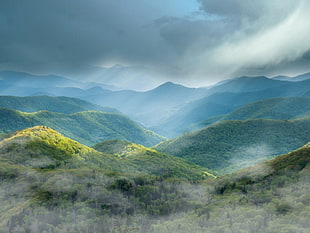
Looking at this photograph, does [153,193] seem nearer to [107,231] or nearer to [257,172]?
[107,231]

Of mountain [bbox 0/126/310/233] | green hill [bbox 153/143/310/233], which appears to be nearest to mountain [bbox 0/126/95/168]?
mountain [bbox 0/126/310/233]

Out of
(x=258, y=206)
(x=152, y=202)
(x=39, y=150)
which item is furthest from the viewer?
(x=39, y=150)

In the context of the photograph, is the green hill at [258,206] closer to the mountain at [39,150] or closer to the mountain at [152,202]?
the mountain at [152,202]

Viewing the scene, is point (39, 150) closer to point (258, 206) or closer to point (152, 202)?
point (152, 202)

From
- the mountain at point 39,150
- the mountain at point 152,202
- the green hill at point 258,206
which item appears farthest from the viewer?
the mountain at point 39,150

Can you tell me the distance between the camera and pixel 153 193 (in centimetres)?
10375

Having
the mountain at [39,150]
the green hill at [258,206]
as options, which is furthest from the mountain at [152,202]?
the mountain at [39,150]

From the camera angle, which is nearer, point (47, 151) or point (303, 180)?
point (303, 180)

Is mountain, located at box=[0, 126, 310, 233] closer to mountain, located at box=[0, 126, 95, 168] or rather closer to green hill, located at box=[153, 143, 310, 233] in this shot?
green hill, located at box=[153, 143, 310, 233]

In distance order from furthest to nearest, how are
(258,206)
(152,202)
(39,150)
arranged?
(39,150), (152,202), (258,206)

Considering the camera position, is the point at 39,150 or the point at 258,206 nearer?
the point at 258,206

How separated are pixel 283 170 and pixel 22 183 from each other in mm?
110383

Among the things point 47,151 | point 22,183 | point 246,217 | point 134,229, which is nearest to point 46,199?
point 22,183

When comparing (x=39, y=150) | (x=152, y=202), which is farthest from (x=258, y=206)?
(x=39, y=150)
